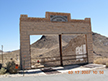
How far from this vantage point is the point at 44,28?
12.4 m

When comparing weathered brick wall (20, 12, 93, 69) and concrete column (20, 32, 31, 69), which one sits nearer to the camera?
concrete column (20, 32, 31, 69)

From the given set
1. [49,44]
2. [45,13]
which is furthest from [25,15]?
[49,44]

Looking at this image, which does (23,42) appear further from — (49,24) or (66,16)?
(66,16)

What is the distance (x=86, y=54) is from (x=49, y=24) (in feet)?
18.9

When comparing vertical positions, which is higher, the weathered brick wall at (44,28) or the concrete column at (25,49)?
the weathered brick wall at (44,28)

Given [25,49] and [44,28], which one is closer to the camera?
[25,49]

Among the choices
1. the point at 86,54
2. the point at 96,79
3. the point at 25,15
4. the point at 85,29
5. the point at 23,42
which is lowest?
the point at 96,79

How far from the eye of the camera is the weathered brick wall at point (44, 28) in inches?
452

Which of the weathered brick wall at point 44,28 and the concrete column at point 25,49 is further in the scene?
the weathered brick wall at point 44,28

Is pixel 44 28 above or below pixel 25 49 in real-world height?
above

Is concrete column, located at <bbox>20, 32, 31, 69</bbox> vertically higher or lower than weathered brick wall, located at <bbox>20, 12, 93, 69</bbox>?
lower

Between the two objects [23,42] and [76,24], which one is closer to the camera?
[23,42]

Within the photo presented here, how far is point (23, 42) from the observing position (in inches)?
453

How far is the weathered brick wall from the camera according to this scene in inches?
452
